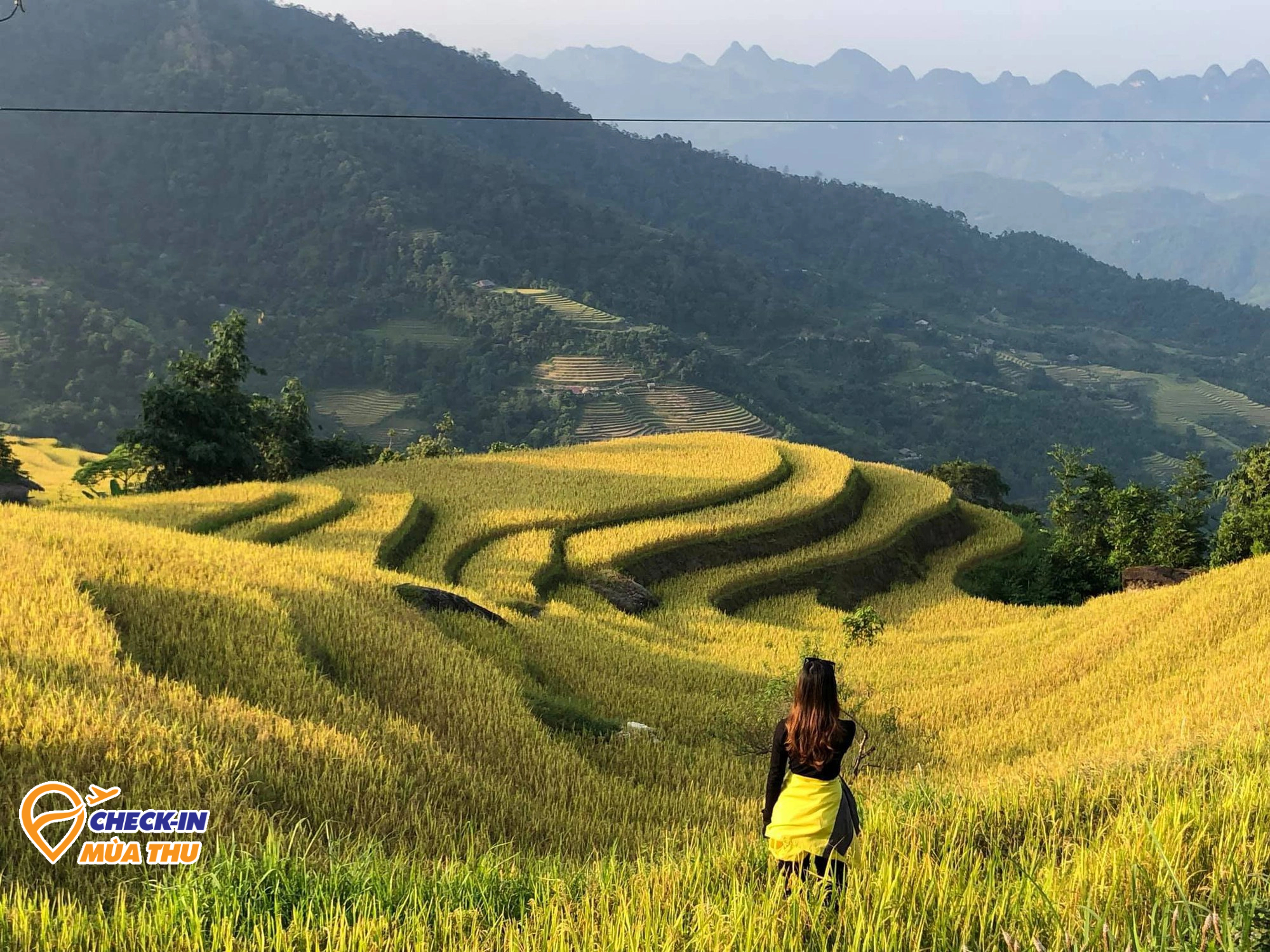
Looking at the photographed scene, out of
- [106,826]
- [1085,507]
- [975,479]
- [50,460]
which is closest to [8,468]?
[50,460]

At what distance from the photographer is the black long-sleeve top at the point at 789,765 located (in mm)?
3736

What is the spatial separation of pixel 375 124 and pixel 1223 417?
147185 millimetres

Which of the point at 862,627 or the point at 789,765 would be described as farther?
the point at 862,627

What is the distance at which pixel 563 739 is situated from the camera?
834 centimetres

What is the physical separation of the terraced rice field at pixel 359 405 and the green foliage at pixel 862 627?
8378 centimetres

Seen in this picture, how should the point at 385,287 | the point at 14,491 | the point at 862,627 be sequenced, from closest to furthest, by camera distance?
the point at 862,627 → the point at 14,491 → the point at 385,287

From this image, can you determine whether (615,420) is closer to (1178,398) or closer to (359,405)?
(359,405)

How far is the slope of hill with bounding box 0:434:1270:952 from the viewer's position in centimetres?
342

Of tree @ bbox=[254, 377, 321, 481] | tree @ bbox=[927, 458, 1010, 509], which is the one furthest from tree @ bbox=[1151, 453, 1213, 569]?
tree @ bbox=[254, 377, 321, 481]

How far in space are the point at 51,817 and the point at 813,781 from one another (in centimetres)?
344

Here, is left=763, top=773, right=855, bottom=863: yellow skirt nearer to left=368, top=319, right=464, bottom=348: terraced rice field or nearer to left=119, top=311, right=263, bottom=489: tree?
left=119, top=311, right=263, bottom=489: tree

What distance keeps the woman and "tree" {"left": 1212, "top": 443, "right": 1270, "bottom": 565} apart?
19796 millimetres

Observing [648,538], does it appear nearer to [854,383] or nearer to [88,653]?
[88,653]

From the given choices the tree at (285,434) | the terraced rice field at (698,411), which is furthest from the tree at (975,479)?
the terraced rice field at (698,411)
